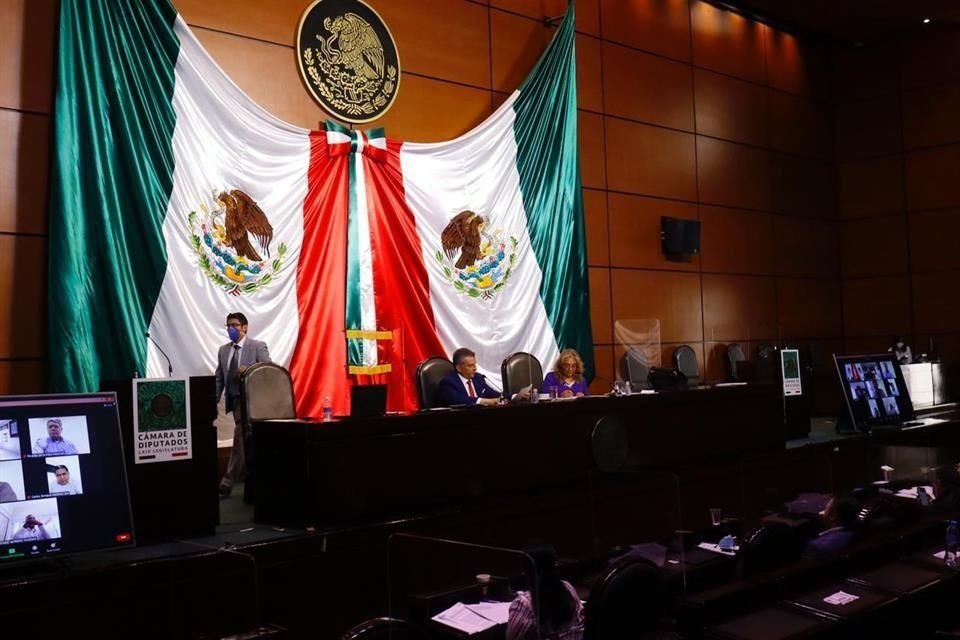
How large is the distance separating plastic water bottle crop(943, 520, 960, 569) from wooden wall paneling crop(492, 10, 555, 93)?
528cm

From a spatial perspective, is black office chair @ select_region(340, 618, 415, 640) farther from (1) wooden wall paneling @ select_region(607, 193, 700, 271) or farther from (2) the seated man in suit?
(1) wooden wall paneling @ select_region(607, 193, 700, 271)

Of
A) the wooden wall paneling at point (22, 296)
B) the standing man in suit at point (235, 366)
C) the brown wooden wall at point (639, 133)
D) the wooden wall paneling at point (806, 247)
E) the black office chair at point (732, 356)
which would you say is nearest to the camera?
the wooden wall paneling at point (22, 296)

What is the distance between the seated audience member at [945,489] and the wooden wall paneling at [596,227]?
4.22 meters

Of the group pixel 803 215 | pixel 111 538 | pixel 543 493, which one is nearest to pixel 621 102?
pixel 803 215

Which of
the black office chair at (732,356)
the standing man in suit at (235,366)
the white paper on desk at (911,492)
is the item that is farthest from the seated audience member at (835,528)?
the black office chair at (732,356)

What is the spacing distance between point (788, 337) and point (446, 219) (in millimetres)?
5364

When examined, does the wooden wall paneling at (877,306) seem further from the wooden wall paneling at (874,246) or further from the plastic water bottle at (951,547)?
the plastic water bottle at (951,547)

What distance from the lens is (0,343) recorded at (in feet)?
16.5

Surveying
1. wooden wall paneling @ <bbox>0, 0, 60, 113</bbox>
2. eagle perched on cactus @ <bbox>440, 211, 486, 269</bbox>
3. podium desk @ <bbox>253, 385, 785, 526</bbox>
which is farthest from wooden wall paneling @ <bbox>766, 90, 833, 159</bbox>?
wooden wall paneling @ <bbox>0, 0, 60, 113</bbox>

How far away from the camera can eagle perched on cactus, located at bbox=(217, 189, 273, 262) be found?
19.3 feet

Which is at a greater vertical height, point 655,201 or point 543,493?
point 655,201

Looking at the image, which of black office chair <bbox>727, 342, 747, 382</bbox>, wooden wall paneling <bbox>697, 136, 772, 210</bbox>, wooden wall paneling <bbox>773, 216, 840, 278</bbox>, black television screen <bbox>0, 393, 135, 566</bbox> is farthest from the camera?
wooden wall paneling <bbox>773, 216, 840, 278</bbox>

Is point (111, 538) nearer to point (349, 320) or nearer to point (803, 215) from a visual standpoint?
point (349, 320)

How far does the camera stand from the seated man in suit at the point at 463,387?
5625 millimetres
